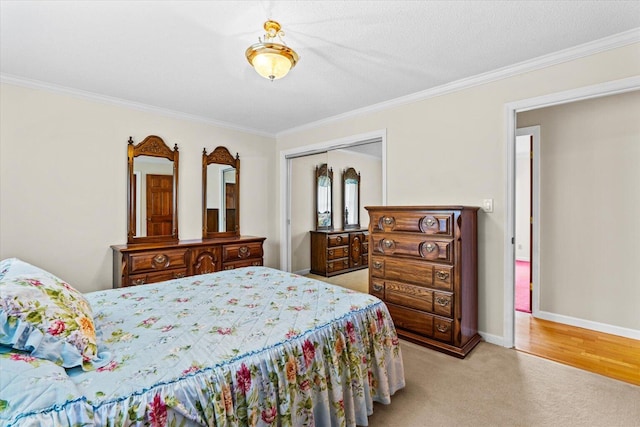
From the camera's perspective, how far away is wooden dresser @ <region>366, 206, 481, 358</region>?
2.56m

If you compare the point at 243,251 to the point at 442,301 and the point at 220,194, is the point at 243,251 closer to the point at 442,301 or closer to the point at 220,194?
the point at 220,194

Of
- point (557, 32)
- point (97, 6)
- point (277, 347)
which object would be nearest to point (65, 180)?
point (97, 6)

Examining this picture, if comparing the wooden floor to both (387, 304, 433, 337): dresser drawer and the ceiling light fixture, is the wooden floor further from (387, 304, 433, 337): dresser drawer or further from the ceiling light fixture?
the ceiling light fixture

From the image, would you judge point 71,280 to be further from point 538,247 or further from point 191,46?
point 538,247

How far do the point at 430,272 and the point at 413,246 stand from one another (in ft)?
0.88

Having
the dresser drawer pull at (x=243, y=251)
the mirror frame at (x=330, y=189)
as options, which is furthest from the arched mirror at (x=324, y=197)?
the dresser drawer pull at (x=243, y=251)

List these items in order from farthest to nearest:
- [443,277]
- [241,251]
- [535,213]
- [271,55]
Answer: [241,251] → [535,213] → [443,277] → [271,55]

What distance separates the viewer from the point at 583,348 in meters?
2.72

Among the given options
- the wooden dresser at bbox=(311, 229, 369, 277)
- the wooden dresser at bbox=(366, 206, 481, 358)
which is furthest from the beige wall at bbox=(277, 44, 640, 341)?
the wooden dresser at bbox=(311, 229, 369, 277)

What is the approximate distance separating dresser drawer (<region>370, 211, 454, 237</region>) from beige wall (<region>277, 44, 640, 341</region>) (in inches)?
→ 22.4

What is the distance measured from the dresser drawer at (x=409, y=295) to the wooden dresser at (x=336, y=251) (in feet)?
8.03

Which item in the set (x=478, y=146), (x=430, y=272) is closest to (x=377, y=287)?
(x=430, y=272)

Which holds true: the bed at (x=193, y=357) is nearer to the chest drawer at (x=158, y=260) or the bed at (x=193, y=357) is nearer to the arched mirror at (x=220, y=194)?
the chest drawer at (x=158, y=260)

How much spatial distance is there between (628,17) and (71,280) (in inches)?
202
